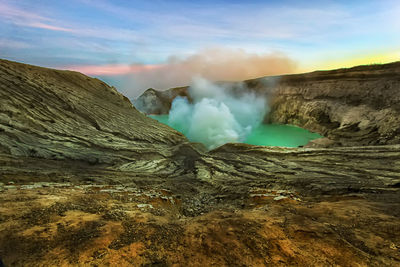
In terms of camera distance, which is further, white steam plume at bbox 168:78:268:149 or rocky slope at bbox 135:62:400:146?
white steam plume at bbox 168:78:268:149

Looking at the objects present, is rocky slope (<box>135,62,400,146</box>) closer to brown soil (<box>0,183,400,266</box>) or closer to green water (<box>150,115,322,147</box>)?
green water (<box>150,115,322,147</box>)

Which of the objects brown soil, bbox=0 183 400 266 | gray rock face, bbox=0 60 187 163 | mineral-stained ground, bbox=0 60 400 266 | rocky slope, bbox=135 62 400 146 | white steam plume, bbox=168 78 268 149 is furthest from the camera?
white steam plume, bbox=168 78 268 149

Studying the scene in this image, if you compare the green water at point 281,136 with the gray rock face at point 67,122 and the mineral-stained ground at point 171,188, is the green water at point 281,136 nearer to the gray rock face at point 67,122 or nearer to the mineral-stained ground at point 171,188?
the mineral-stained ground at point 171,188

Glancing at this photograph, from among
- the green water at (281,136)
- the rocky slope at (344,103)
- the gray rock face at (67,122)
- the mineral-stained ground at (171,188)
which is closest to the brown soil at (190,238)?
the mineral-stained ground at (171,188)

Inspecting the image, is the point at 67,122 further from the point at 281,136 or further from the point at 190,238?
the point at 281,136

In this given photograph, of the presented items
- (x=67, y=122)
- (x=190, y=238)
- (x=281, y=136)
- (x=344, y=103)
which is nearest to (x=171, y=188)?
(x=190, y=238)

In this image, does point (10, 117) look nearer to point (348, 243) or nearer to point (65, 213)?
point (65, 213)

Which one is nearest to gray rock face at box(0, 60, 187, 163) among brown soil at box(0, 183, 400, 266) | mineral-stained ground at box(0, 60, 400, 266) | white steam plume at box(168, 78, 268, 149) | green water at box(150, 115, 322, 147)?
mineral-stained ground at box(0, 60, 400, 266)
